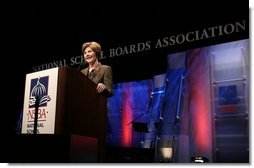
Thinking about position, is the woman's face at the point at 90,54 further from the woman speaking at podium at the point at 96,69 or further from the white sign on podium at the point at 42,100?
the white sign on podium at the point at 42,100

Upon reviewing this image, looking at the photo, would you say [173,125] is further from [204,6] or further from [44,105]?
[44,105]

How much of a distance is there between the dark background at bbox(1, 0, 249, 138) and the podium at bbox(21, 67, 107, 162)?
2559 mm

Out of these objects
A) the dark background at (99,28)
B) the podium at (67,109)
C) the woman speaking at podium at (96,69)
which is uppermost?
the dark background at (99,28)

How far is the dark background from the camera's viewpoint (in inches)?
155

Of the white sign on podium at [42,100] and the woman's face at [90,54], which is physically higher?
the woman's face at [90,54]

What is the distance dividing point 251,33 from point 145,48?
3503 mm

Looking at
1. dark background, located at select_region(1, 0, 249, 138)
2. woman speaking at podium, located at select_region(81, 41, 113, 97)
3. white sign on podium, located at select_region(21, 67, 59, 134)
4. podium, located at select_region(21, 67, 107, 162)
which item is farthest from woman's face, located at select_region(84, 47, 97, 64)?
dark background, located at select_region(1, 0, 249, 138)

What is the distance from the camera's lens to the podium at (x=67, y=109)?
1.50m

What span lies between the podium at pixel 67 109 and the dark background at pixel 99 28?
2559 mm

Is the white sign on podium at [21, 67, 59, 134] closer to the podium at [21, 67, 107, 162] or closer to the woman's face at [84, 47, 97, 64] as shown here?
the podium at [21, 67, 107, 162]

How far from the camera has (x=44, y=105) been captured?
158 cm

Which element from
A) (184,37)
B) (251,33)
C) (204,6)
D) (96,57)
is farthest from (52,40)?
(251,33)

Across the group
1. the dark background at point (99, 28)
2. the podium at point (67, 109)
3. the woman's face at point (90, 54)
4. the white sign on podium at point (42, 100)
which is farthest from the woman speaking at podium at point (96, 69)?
the dark background at point (99, 28)

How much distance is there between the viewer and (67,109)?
153 cm
